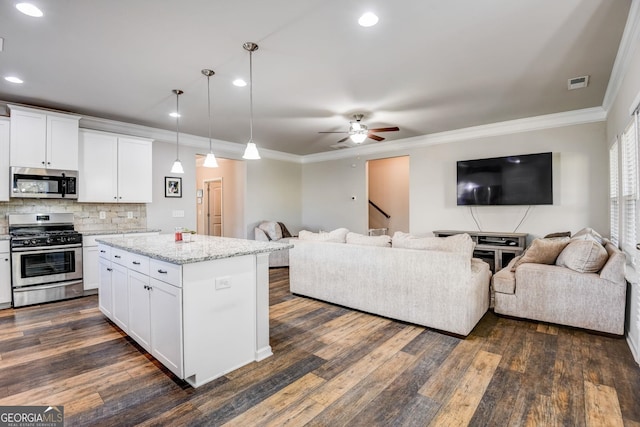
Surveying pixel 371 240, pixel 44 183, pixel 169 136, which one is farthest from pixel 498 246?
pixel 44 183

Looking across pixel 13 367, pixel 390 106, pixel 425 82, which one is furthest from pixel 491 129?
pixel 13 367

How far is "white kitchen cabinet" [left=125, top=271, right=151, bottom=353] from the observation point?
2582mm

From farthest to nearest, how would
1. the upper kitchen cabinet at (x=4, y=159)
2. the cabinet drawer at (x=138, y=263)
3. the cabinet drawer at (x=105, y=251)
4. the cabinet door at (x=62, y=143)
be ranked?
the cabinet door at (x=62, y=143), the upper kitchen cabinet at (x=4, y=159), the cabinet drawer at (x=105, y=251), the cabinet drawer at (x=138, y=263)

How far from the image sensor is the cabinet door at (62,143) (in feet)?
13.8

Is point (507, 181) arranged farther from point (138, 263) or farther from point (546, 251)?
point (138, 263)

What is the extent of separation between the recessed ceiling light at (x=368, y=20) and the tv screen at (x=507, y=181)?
3833mm

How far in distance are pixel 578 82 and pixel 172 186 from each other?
6.16 metres

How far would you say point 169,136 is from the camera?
18.7ft

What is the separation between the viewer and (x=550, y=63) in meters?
3.04

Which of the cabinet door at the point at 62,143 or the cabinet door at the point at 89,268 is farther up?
the cabinet door at the point at 62,143

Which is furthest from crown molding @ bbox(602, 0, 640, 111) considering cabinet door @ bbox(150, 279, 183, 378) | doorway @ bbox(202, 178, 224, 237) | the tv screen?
doorway @ bbox(202, 178, 224, 237)

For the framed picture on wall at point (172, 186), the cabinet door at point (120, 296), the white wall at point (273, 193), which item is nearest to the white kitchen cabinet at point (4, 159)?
the framed picture on wall at point (172, 186)

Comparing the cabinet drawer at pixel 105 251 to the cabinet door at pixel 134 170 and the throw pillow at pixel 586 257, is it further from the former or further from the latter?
the throw pillow at pixel 586 257

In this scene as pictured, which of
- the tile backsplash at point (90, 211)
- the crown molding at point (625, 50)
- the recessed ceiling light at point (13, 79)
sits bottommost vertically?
the tile backsplash at point (90, 211)
